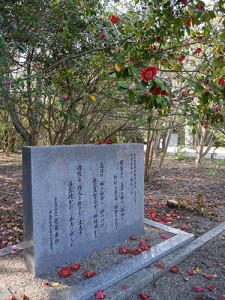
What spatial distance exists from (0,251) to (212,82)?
2.52 meters

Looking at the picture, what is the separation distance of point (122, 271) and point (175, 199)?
2.95 metres

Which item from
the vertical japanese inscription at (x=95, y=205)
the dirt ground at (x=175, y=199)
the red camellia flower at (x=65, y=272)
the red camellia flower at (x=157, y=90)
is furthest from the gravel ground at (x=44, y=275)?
the red camellia flower at (x=157, y=90)

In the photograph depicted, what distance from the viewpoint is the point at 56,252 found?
245 centimetres

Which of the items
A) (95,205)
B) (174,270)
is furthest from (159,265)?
(95,205)

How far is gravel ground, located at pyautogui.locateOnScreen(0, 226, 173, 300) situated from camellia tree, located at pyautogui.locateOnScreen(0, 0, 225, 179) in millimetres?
1398

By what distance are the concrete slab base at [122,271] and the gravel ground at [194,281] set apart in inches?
6.4

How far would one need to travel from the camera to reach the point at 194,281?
8.06ft

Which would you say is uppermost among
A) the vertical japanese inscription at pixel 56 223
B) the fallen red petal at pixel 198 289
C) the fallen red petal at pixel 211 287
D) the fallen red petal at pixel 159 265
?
the vertical japanese inscription at pixel 56 223

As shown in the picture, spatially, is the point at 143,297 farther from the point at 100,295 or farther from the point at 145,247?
the point at 145,247

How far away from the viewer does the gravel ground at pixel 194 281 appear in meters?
2.25

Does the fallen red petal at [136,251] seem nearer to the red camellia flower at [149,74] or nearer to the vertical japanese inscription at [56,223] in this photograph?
the vertical japanese inscription at [56,223]

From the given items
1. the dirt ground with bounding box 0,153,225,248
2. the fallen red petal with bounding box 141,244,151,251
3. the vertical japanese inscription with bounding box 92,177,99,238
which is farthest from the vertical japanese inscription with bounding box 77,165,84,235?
the dirt ground with bounding box 0,153,225,248

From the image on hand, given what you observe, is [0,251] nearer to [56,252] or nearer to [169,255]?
[56,252]

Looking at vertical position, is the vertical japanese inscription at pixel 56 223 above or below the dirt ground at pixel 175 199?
above
